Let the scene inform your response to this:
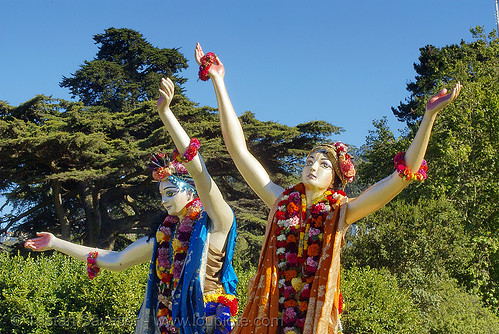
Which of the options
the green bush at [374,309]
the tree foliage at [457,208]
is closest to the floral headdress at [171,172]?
the green bush at [374,309]

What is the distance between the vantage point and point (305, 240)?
13.7 feet

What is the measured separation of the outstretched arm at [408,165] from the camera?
3.66 meters

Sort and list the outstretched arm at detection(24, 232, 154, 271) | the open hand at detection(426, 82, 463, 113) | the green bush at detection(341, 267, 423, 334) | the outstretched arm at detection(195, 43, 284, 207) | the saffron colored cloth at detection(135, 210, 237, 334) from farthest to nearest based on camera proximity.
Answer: the green bush at detection(341, 267, 423, 334) < the outstretched arm at detection(24, 232, 154, 271) < the saffron colored cloth at detection(135, 210, 237, 334) < the outstretched arm at detection(195, 43, 284, 207) < the open hand at detection(426, 82, 463, 113)

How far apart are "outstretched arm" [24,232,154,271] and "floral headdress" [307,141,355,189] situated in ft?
5.87

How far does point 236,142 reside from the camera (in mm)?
4430

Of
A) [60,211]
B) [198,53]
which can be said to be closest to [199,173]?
[198,53]

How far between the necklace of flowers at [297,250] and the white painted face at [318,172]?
0.25ft

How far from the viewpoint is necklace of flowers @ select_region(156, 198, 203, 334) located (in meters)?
4.89

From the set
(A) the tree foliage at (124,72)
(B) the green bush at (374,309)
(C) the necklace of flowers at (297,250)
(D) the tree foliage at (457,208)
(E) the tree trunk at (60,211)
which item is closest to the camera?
(C) the necklace of flowers at (297,250)

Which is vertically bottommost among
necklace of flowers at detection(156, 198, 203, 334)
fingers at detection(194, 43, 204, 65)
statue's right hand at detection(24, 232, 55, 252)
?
necklace of flowers at detection(156, 198, 203, 334)

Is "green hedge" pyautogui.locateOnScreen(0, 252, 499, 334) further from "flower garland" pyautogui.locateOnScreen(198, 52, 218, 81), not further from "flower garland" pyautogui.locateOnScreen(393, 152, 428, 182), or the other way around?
"flower garland" pyautogui.locateOnScreen(393, 152, 428, 182)

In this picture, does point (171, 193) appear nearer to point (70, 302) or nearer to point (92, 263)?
point (92, 263)

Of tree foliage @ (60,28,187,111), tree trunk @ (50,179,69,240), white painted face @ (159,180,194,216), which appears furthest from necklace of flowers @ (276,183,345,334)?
tree foliage @ (60,28,187,111)

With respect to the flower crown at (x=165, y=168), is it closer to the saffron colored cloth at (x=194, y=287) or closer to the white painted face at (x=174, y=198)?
the white painted face at (x=174, y=198)
